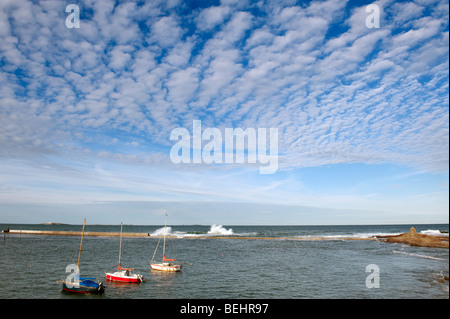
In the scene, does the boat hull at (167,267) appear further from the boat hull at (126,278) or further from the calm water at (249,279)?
the boat hull at (126,278)

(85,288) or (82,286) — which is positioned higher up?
(82,286)

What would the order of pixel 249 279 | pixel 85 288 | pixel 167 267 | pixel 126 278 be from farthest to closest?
pixel 167 267, pixel 249 279, pixel 126 278, pixel 85 288

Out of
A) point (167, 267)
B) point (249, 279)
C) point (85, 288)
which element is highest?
point (85, 288)

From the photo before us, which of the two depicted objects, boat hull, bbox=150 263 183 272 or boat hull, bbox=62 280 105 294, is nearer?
boat hull, bbox=62 280 105 294

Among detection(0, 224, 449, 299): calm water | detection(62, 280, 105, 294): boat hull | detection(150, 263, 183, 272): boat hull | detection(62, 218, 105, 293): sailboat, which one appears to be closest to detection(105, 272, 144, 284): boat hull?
detection(0, 224, 449, 299): calm water

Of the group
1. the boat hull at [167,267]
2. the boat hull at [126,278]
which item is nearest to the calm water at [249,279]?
the boat hull at [126,278]

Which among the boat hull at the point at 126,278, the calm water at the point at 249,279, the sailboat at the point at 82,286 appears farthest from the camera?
the boat hull at the point at 126,278

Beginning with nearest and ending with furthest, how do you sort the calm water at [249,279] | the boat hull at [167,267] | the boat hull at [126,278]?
1. the calm water at [249,279]
2. the boat hull at [126,278]
3. the boat hull at [167,267]

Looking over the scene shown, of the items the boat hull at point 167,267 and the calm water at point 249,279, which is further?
the boat hull at point 167,267

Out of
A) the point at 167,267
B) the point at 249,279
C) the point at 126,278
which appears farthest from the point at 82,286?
the point at 249,279

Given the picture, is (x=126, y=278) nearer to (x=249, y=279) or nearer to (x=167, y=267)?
(x=167, y=267)

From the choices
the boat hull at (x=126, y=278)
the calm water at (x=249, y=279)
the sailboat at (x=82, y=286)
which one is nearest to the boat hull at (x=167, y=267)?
the calm water at (x=249, y=279)

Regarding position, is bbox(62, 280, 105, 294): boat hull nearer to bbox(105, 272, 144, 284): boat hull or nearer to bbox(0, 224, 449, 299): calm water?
bbox(0, 224, 449, 299): calm water

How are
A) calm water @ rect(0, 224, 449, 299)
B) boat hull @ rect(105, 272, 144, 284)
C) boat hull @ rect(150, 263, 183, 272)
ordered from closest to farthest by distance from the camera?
calm water @ rect(0, 224, 449, 299), boat hull @ rect(105, 272, 144, 284), boat hull @ rect(150, 263, 183, 272)
